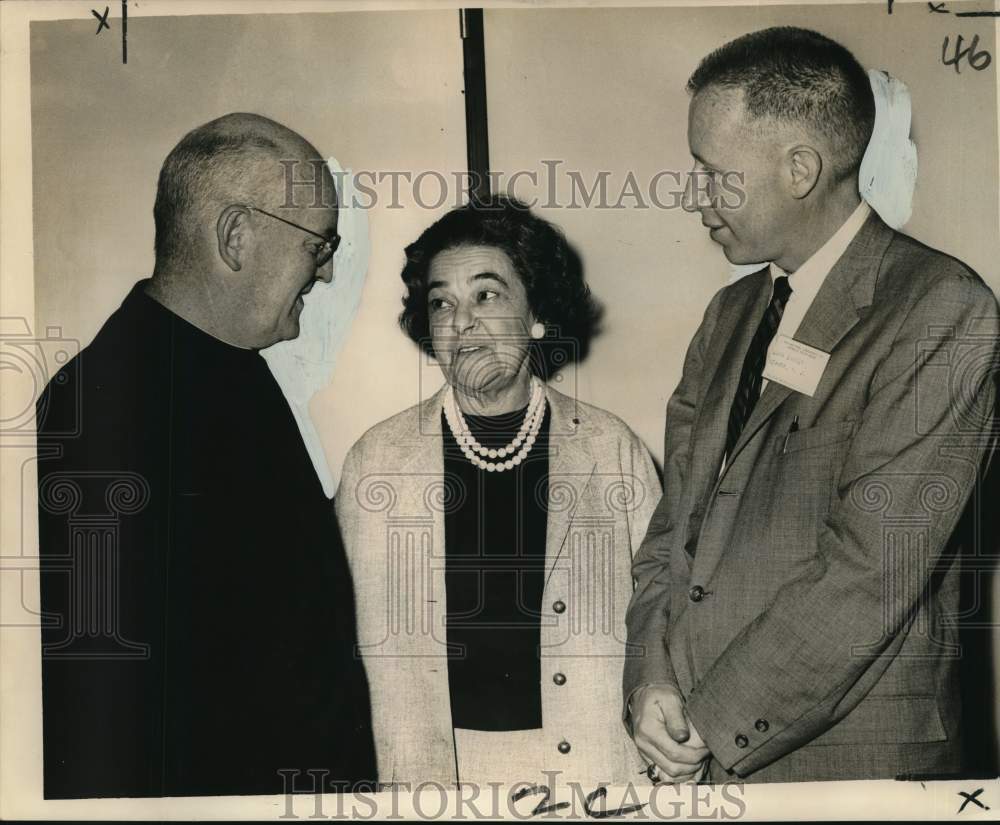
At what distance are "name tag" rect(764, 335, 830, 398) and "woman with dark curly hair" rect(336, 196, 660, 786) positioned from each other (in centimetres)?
35

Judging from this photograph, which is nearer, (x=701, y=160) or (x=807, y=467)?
(x=807, y=467)

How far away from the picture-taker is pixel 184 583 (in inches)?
102

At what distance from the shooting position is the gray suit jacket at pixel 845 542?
2.39m

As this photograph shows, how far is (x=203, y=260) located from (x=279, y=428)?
43cm

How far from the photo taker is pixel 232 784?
260 centimetres

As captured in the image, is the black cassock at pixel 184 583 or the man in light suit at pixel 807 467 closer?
the man in light suit at pixel 807 467

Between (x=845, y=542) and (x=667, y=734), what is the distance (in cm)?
58

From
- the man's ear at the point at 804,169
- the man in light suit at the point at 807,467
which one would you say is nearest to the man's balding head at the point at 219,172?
the man in light suit at the point at 807,467

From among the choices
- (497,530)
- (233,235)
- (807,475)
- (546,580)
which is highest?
(233,235)

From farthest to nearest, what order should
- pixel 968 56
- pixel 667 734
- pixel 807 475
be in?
pixel 968 56, pixel 667 734, pixel 807 475

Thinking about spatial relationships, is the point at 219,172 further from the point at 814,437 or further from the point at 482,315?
the point at 814,437

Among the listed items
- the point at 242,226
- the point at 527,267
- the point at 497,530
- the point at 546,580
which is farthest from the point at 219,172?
the point at 546,580

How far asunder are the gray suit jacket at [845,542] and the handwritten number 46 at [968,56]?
464 millimetres

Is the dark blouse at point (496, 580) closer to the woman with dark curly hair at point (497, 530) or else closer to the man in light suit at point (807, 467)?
the woman with dark curly hair at point (497, 530)
